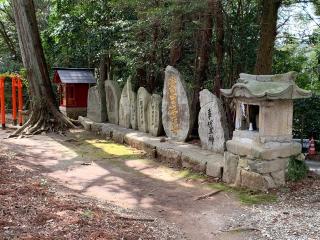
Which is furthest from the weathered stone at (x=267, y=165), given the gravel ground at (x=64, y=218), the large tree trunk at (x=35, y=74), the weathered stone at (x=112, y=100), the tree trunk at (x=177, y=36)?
the large tree trunk at (x=35, y=74)

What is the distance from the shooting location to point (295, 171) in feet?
24.2

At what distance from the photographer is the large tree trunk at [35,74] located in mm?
14477

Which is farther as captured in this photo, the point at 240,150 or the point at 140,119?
the point at 140,119

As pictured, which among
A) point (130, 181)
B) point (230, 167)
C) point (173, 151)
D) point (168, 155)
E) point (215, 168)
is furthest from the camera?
point (168, 155)

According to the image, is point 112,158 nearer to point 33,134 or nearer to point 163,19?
point 163,19

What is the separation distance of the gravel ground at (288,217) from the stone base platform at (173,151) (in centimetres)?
163

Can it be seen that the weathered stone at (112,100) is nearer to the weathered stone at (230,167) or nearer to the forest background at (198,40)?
the forest background at (198,40)

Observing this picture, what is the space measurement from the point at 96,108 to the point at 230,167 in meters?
8.37

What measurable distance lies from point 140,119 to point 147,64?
203 centimetres

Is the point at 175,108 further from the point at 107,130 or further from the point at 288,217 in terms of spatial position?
the point at 288,217

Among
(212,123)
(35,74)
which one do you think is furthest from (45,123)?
(212,123)

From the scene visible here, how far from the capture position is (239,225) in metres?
5.76

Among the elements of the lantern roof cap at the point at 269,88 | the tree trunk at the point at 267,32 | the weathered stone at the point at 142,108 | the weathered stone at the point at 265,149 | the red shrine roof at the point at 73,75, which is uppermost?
the tree trunk at the point at 267,32

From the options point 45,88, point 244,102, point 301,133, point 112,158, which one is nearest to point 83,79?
point 45,88
